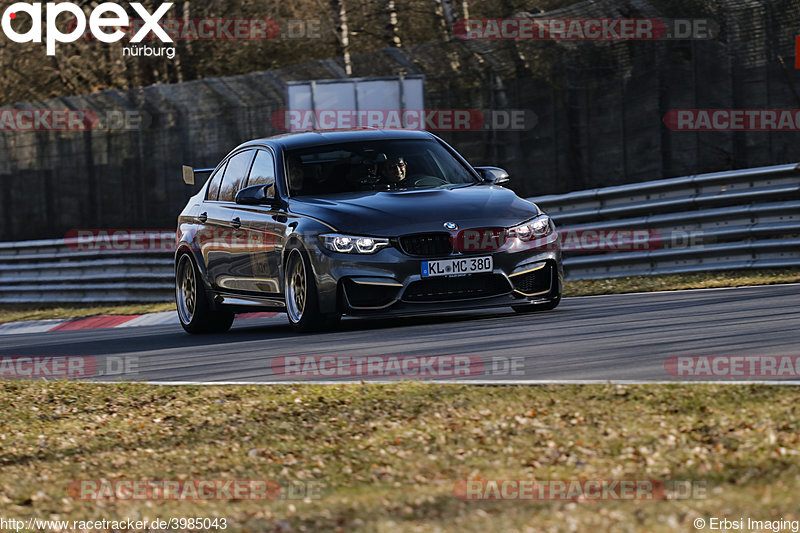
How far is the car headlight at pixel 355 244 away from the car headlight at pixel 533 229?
1.06 metres

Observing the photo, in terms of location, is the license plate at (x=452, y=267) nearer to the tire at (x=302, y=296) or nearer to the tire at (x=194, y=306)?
the tire at (x=302, y=296)

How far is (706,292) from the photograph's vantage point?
13766 mm

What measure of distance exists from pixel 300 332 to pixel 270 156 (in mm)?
1776

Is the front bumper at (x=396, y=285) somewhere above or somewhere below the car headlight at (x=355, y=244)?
below

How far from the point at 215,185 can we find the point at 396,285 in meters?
3.46

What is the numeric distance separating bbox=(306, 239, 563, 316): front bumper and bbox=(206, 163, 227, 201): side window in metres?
2.87

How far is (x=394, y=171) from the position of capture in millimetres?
12422

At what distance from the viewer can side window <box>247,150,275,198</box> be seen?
41.6 ft

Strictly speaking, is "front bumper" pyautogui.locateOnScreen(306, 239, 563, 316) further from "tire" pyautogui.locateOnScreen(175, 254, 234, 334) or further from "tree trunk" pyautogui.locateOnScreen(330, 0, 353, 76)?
"tree trunk" pyautogui.locateOnScreen(330, 0, 353, 76)

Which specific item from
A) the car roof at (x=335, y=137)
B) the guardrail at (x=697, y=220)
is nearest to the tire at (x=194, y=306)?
the car roof at (x=335, y=137)

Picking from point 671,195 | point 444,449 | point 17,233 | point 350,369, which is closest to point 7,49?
point 17,233

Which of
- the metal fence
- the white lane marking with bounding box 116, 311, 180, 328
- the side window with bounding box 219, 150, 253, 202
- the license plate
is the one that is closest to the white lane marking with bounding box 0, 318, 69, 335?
the white lane marking with bounding box 116, 311, 180, 328

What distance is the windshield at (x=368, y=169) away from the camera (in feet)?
40.4

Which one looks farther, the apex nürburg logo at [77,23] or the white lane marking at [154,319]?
the apex nürburg logo at [77,23]
